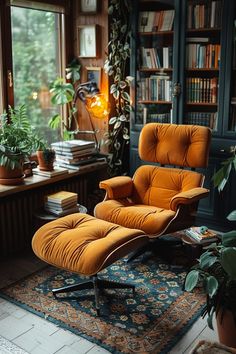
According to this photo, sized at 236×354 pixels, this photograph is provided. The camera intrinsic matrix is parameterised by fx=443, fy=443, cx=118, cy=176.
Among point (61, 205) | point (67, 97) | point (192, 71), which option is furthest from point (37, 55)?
point (61, 205)

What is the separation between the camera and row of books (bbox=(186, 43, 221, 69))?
3564 mm

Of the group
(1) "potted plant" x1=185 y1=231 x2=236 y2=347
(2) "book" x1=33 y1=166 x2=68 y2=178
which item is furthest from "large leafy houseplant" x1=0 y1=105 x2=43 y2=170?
(1) "potted plant" x1=185 y1=231 x2=236 y2=347

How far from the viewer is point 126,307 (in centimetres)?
261

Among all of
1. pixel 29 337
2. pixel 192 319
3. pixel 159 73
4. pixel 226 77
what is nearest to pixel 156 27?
pixel 159 73

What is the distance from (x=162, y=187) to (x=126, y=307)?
1.08 metres

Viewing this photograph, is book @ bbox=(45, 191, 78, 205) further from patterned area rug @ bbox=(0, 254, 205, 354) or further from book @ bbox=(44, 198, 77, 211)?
patterned area rug @ bbox=(0, 254, 205, 354)

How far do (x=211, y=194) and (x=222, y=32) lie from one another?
4.27 feet

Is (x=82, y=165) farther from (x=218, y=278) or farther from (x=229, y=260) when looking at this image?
(x=229, y=260)

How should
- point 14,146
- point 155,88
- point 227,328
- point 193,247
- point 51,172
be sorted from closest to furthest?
1. point 227,328
2. point 193,247
3. point 14,146
4. point 51,172
5. point 155,88

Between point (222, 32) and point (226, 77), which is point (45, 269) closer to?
point (226, 77)

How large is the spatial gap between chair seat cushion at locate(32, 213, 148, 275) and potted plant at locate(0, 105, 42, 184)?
2.26ft

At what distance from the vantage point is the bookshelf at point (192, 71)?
352cm

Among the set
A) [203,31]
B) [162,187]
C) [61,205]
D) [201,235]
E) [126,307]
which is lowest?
[126,307]

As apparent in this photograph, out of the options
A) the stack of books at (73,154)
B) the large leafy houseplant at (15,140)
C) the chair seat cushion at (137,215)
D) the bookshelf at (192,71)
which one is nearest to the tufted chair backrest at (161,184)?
the chair seat cushion at (137,215)
